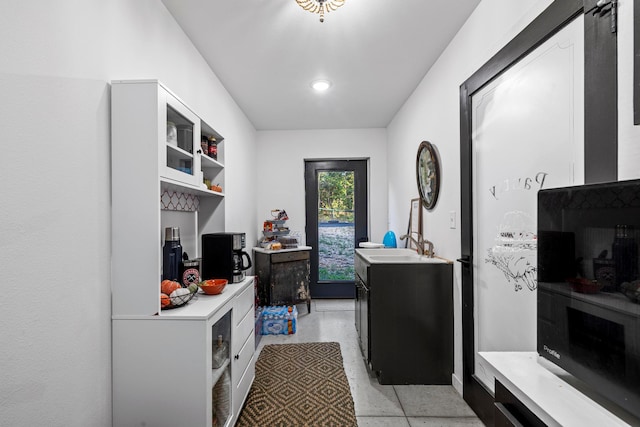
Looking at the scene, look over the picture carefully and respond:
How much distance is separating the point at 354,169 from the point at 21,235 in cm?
373

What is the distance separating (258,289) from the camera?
3.44 meters

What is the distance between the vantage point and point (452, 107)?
81.7 inches

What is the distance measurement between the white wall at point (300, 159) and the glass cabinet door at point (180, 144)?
2.46 meters

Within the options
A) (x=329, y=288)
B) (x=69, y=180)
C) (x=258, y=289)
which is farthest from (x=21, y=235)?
(x=329, y=288)

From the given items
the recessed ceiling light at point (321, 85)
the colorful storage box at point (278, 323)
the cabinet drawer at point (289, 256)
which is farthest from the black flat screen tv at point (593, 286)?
the cabinet drawer at point (289, 256)

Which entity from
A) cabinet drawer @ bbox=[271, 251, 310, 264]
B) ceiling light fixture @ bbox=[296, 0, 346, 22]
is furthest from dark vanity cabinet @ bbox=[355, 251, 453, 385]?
Answer: ceiling light fixture @ bbox=[296, 0, 346, 22]

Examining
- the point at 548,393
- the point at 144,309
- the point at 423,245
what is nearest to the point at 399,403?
the point at 423,245

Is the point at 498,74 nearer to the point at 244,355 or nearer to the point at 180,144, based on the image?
the point at 180,144

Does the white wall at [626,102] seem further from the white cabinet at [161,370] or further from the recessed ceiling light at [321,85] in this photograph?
the recessed ceiling light at [321,85]

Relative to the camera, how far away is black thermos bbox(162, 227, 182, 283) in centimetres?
154

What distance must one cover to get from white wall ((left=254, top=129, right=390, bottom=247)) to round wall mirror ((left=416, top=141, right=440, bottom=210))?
1.46 meters

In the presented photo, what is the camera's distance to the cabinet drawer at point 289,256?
11.2 ft

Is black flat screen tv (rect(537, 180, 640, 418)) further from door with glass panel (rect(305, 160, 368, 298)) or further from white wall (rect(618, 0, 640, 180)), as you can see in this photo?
door with glass panel (rect(305, 160, 368, 298))

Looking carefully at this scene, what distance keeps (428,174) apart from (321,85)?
1316mm
